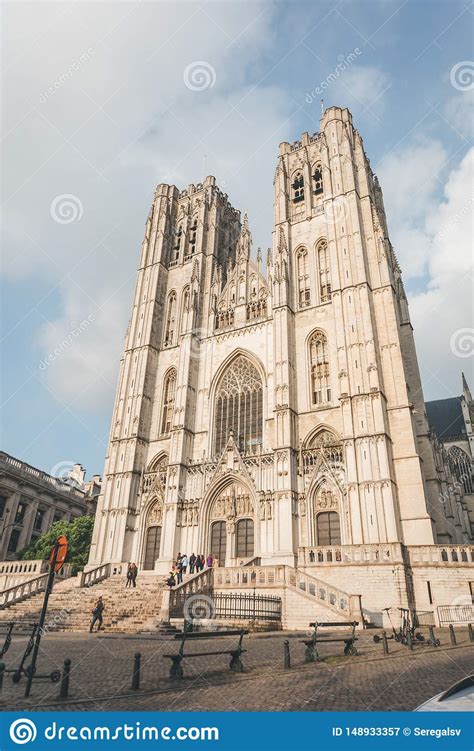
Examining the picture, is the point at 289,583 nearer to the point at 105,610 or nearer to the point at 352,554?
the point at 352,554

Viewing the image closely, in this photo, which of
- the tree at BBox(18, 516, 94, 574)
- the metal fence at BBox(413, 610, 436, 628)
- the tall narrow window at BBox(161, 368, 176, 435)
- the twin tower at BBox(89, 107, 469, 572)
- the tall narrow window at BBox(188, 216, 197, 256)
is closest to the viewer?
the metal fence at BBox(413, 610, 436, 628)

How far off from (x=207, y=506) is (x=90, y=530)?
1119cm

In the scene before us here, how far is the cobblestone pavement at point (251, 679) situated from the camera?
6039 mm

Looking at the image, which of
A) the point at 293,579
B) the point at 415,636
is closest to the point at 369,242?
the point at 293,579

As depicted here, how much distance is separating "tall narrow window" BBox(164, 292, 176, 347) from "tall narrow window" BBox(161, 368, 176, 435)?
2.84 meters

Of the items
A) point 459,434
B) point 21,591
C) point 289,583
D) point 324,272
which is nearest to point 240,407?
point 324,272

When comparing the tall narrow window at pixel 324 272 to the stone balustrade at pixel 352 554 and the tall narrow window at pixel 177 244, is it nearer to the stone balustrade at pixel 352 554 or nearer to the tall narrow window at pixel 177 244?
the tall narrow window at pixel 177 244

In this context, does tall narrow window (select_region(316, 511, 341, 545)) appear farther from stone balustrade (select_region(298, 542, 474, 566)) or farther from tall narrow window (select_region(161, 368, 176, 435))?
tall narrow window (select_region(161, 368, 176, 435))

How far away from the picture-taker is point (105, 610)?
17.3 m

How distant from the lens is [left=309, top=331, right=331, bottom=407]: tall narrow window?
27.2 m

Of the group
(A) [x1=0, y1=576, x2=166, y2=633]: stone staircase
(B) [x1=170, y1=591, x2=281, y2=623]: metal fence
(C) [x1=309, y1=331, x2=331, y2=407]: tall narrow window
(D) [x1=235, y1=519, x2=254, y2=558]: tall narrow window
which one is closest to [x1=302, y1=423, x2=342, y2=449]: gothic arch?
(C) [x1=309, y1=331, x2=331, y2=407]: tall narrow window

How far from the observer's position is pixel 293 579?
1778cm

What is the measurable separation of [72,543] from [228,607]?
1739 centimetres

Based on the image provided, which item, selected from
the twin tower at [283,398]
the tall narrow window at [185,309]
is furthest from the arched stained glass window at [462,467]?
the tall narrow window at [185,309]
